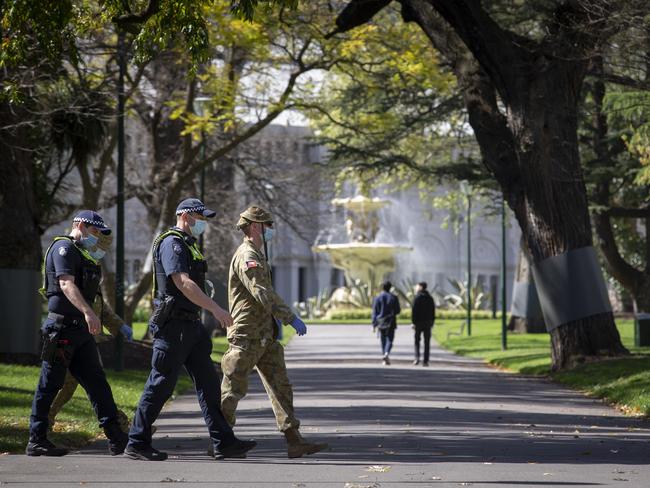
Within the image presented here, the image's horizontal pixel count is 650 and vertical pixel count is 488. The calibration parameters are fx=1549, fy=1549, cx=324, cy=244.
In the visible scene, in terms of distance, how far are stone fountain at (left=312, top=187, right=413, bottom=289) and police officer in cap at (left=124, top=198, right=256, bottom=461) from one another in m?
59.5

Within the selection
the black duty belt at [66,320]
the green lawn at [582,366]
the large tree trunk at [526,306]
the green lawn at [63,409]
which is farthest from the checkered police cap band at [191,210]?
the large tree trunk at [526,306]

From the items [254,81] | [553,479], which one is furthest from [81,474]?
[254,81]

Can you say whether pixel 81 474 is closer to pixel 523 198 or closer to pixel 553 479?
pixel 553 479

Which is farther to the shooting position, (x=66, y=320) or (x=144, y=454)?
(x=66, y=320)

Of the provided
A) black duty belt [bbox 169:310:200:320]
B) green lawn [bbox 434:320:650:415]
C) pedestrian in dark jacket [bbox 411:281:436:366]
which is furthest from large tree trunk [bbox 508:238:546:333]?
black duty belt [bbox 169:310:200:320]

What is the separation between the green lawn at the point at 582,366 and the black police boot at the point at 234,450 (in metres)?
6.50

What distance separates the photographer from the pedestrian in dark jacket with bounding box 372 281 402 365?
1170 inches

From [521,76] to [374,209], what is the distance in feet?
158

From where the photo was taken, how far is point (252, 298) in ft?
38.0

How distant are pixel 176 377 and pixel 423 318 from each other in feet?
63.6

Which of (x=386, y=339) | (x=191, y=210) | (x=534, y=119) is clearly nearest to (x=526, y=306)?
(x=386, y=339)

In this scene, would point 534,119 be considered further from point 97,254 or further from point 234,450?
point 234,450

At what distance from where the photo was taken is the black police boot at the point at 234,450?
1130cm

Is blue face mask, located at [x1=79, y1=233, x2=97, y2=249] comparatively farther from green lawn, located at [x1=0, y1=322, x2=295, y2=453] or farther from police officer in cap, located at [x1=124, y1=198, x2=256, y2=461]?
green lawn, located at [x1=0, y1=322, x2=295, y2=453]
